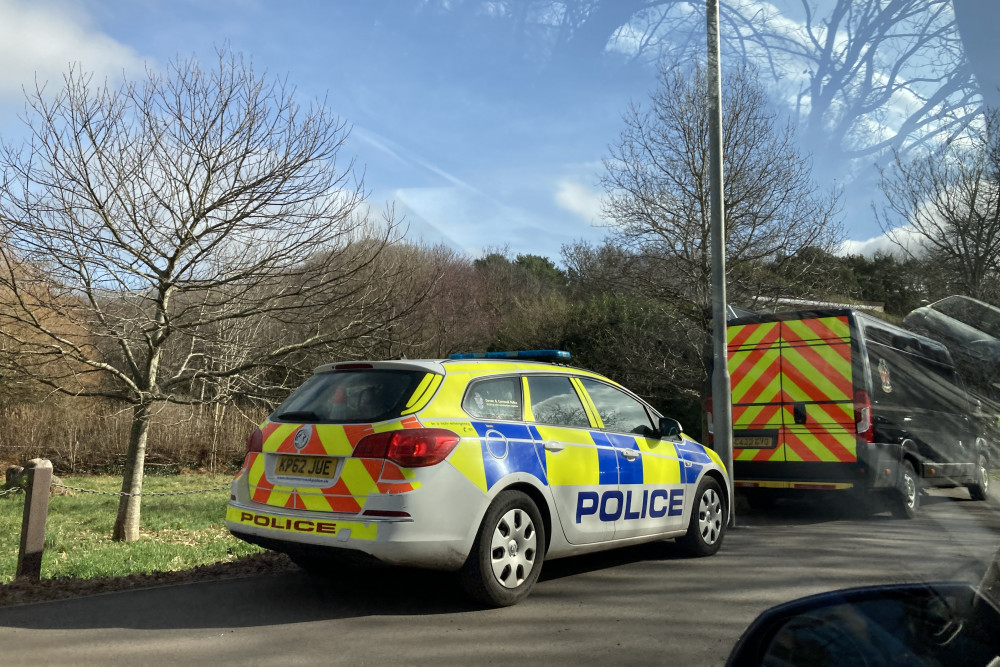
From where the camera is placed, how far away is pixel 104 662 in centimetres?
395

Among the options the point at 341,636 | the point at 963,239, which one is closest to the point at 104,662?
the point at 341,636

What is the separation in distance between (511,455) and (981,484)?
2.75 m

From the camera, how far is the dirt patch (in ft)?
17.0

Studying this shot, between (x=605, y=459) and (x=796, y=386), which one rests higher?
(x=796, y=386)

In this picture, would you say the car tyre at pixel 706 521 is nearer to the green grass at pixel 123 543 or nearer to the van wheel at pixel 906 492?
the van wheel at pixel 906 492

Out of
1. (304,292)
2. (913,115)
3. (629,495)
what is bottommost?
(629,495)

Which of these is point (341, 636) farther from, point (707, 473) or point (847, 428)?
point (847, 428)

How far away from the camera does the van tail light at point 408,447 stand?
4754 millimetres

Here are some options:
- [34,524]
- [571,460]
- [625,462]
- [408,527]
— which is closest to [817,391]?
[625,462]

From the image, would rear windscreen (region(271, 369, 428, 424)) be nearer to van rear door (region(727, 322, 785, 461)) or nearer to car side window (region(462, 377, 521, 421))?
car side window (region(462, 377, 521, 421))

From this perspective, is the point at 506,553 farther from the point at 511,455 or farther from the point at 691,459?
the point at 691,459

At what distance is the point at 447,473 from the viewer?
15.8ft

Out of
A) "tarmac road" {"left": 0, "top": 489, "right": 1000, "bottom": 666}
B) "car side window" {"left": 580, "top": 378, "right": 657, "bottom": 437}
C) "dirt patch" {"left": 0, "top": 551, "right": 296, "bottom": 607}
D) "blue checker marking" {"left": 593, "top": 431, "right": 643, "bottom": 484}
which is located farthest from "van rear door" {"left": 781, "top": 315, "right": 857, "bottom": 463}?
"dirt patch" {"left": 0, "top": 551, "right": 296, "bottom": 607}

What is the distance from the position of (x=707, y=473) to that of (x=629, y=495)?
147 cm
